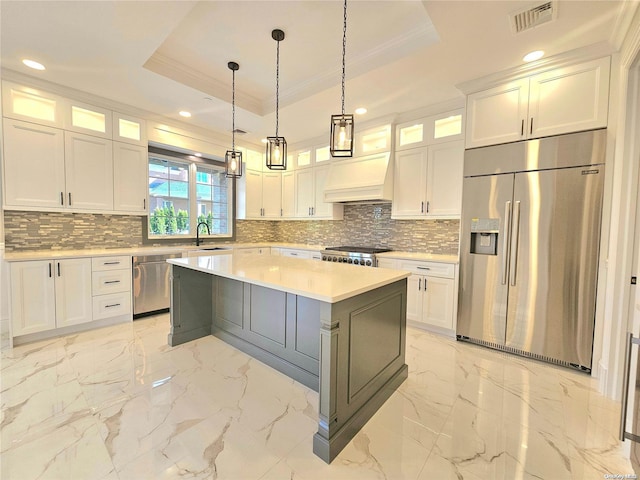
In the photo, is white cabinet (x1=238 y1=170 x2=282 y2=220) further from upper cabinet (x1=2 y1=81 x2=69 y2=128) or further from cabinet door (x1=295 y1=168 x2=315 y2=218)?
upper cabinet (x1=2 y1=81 x2=69 y2=128)

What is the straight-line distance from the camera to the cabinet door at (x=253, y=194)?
5.11 metres

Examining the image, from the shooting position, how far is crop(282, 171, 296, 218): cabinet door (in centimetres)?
519

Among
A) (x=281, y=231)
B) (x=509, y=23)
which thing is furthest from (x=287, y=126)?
(x=509, y=23)

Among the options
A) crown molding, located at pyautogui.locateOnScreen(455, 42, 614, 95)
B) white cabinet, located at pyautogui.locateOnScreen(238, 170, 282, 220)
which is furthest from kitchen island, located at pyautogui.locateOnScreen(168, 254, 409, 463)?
white cabinet, located at pyautogui.locateOnScreen(238, 170, 282, 220)

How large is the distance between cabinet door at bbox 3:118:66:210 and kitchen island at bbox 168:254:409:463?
177cm

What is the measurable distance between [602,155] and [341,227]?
3249 millimetres

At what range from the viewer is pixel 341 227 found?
15.9ft

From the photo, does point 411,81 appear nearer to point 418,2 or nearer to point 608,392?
point 418,2

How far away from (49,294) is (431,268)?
4.14 meters

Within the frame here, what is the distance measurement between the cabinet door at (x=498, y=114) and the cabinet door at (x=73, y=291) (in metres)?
4.44

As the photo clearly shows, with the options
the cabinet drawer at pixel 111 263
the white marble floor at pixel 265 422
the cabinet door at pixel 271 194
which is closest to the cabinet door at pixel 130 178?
the cabinet drawer at pixel 111 263

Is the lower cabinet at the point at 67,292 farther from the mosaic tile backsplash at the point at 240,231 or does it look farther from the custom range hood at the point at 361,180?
the custom range hood at the point at 361,180

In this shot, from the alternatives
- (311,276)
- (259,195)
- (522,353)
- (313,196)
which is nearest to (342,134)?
(311,276)

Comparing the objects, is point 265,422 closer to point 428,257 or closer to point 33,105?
point 428,257
